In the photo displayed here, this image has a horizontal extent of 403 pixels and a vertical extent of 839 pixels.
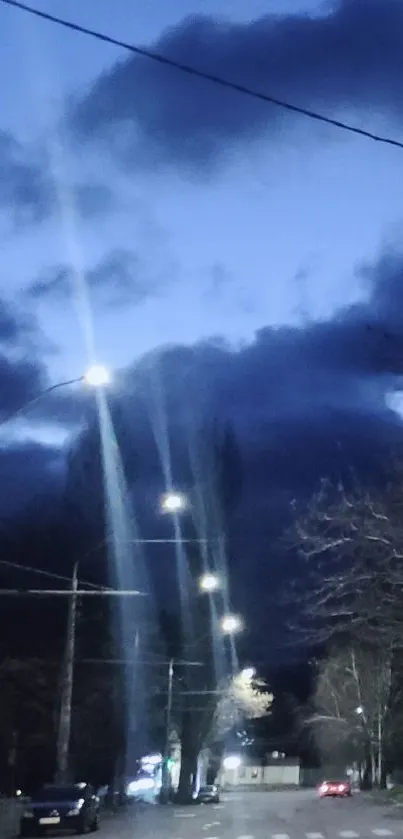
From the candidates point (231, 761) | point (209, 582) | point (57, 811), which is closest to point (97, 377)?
point (57, 811)

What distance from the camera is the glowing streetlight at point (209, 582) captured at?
54250mm

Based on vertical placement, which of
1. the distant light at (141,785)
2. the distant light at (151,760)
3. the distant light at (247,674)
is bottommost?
the distant light at (141,785)

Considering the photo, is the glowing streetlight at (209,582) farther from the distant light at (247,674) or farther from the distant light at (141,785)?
the distant light at (141,785)

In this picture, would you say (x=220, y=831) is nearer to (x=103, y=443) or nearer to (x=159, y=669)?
(x=103, y=443)

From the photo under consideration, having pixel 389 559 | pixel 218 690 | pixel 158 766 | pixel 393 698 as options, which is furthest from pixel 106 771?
pixel 389 559

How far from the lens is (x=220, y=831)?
1284 inches

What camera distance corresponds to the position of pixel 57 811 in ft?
106

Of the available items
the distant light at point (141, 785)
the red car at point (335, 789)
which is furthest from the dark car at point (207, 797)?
the red car at point (335, 789)

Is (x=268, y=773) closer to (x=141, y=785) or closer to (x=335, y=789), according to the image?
(x=335, y=789)

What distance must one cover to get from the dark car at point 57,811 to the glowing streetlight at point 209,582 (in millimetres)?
20920

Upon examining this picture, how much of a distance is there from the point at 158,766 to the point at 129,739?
53.2 feet

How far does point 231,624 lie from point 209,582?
4414 millimetres

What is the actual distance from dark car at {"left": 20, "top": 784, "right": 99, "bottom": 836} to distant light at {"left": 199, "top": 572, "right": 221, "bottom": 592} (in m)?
20.9

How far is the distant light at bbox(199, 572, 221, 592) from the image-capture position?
54.2 metres
